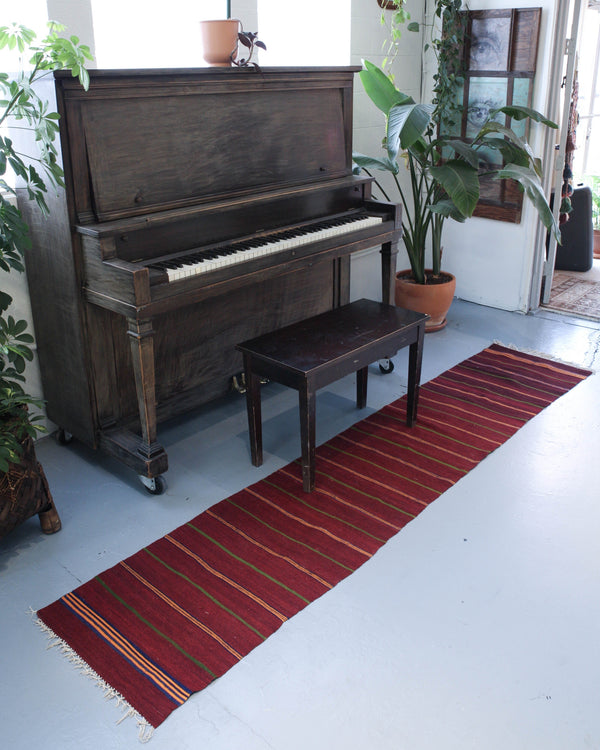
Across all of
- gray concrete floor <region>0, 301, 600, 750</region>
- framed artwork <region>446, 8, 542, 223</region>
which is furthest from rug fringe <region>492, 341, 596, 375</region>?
framed artwork <region>446, 8, 542, 223</region>

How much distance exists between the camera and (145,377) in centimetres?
262

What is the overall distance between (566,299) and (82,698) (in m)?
3.90

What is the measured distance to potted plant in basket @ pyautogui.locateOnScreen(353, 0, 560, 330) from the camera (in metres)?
3.34

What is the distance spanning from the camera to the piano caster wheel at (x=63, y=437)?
3141 mm

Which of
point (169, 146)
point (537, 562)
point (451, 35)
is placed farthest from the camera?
point (451, 35)

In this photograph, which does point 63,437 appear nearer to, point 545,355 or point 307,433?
point 307,433

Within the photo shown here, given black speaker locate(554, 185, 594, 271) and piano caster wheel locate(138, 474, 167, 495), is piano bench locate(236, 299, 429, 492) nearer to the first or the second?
piano caster wheel locate(138, 474, 167, 495)

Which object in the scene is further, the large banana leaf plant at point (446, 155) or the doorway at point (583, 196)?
the doorway at point (583, 196)

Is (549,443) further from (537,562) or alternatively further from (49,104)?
(49,104)

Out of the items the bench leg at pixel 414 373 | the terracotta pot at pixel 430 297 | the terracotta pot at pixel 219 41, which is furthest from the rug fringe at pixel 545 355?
the terracotta pot at pixel 219 41

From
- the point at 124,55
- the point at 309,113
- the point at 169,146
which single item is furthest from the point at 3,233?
the point at 309,113

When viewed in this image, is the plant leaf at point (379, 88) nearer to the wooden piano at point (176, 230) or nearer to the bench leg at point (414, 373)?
the wooden piano at point (176, 230)

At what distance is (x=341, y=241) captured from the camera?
3.22 metres

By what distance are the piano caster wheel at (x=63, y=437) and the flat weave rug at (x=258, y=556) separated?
0.82 m
